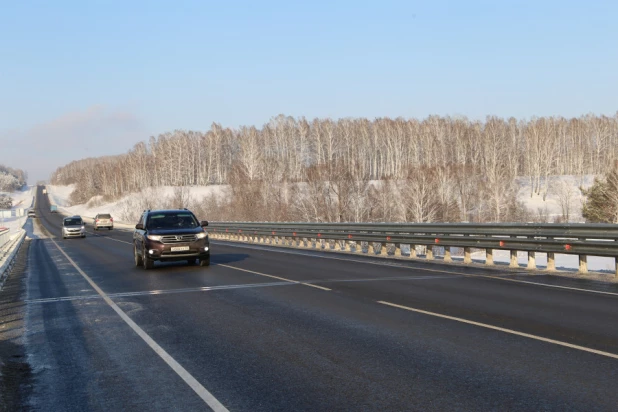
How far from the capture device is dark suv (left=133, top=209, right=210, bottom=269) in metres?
18.0

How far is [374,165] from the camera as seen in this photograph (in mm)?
114812

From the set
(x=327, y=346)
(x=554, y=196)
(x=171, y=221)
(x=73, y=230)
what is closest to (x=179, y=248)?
(x=171, y=221)

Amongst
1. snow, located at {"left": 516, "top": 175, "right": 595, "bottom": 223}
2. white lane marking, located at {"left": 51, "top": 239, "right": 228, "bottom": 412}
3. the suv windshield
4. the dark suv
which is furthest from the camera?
snow, located at {"left": 516, "top": 175, "right": 595, "bottom": 223}

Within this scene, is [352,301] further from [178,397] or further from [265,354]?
[178,397]

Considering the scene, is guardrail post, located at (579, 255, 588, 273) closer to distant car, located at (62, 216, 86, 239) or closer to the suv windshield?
the suv windshield

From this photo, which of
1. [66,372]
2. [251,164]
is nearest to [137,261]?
[66,372]

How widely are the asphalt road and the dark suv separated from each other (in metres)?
4.16

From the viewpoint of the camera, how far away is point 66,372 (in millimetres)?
6418

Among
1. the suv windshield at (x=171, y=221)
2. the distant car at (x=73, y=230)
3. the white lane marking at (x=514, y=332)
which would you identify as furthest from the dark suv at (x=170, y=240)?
the distant car at (x=73, y=230)

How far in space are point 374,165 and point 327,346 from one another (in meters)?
109

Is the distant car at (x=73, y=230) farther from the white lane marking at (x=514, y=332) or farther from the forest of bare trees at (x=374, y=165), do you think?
the white lane marking at (x=514, y=332)

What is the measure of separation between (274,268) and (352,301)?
7047 millimetres

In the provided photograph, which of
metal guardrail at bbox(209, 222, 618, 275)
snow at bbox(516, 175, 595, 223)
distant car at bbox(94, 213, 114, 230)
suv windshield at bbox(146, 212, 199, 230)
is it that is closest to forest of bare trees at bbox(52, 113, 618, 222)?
snow at bbox(516, 175, 595, 223)

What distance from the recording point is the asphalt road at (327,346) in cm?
526
